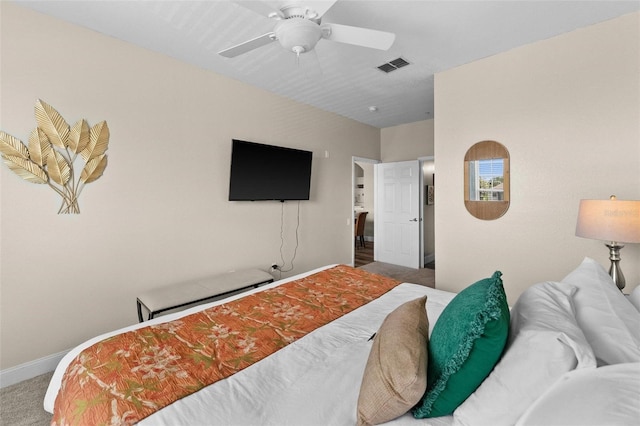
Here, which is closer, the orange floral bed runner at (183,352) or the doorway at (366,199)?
the orange floral bed runner at (183,352)

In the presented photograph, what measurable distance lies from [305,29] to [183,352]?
186 centimetres

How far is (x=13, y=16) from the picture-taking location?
2.13 meters

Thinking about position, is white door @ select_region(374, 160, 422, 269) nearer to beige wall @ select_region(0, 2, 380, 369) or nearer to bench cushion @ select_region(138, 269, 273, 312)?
beige wall @ select_region(0, 2, 380, 369)

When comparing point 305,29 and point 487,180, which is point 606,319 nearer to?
point 305,29

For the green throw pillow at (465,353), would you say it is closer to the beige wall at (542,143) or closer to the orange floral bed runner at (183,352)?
the orange floral bed runner at (183,352)

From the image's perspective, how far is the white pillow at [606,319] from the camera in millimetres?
782

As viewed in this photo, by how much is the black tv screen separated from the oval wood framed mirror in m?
2.07

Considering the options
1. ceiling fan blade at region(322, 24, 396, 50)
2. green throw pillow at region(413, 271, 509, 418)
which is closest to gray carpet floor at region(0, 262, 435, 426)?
green throw pillow at region(413, 271, 509, 418)

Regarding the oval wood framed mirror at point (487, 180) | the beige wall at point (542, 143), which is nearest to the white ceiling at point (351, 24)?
the beige wall at point (542, 143)

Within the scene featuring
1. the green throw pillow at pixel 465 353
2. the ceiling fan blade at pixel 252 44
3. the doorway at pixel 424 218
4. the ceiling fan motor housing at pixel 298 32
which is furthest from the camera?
the doorway at pixel 424 218

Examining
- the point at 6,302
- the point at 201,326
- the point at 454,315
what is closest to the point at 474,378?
the point at 454,315

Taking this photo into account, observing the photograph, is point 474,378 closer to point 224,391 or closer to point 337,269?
point 224,391

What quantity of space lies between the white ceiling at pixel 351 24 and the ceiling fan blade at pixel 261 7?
26.1 inches

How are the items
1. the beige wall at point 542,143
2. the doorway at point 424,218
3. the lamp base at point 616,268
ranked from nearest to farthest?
1. the lamp base at point 616,268
2. the beige wall at point 542,143
3. the doorway at point 424,218
